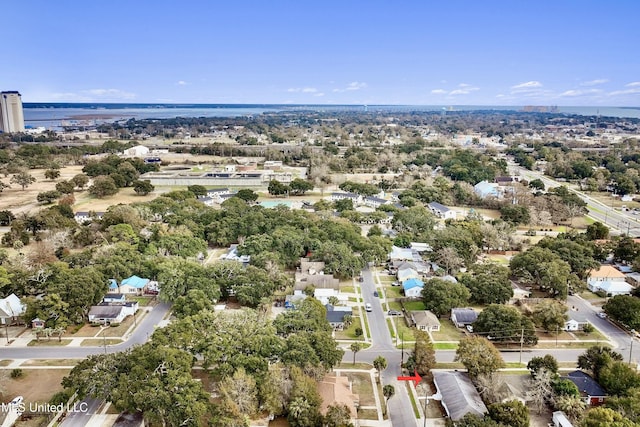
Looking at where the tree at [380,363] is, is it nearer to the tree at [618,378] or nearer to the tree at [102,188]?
the tree at [618,378]

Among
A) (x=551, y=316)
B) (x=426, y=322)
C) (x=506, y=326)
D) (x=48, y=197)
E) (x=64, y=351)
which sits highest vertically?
(x=48, y=197)

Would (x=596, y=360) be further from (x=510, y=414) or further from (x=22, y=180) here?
(x=22, y=180)

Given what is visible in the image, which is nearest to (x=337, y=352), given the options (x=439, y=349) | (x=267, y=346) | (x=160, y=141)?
(x=267, y=346)

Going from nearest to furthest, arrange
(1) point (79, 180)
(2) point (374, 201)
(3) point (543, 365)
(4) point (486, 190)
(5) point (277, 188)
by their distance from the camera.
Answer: (3) point (543, 365) < (2) point (374, 201) < (4) point (486, 190) < (5) point (277, 188) < (1) point (79, 180)

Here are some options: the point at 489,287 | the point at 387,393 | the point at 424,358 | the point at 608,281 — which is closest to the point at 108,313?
the point at 387,393

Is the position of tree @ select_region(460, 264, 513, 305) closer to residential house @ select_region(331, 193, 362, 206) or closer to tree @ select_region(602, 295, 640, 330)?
tree @ select_region(602, 295, 640, 330)

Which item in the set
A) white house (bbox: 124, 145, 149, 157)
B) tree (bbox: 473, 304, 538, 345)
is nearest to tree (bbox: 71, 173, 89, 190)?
white house (bbox: 124, 145, 149, 157)
